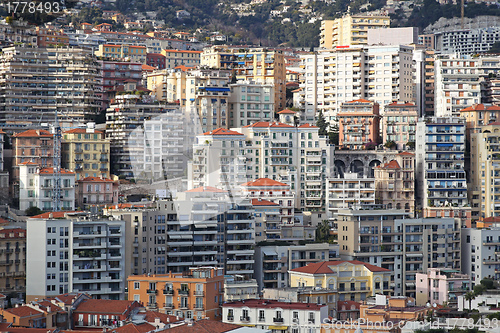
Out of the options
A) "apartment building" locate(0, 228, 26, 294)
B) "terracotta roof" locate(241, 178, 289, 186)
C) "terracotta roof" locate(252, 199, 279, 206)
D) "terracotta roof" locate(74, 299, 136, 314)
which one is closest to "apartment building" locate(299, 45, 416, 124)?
"terracotta roof" locate(241, 178, 289, 186)

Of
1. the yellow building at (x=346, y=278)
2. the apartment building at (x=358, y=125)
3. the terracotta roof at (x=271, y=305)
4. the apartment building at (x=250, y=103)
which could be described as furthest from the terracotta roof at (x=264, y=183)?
the terracotta roof at (x=271, y=305)

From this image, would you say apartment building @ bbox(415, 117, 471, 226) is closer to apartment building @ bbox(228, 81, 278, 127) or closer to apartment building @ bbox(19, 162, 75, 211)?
apartment building @ bbox(228, 81, 278, 127)

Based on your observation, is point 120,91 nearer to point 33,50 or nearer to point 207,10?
point 33,50

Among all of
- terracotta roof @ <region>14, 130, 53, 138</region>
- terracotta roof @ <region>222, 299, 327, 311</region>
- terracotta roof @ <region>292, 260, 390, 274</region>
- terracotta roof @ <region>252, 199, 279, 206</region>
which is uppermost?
terracotta roof @ <region>14, 130, 53, 138</region>

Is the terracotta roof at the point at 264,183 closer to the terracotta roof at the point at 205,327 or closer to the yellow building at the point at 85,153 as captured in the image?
the yellow building at the point at 85,153

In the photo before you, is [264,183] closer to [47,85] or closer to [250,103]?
[250,103]

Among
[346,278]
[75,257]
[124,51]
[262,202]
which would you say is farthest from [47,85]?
[346,278]
